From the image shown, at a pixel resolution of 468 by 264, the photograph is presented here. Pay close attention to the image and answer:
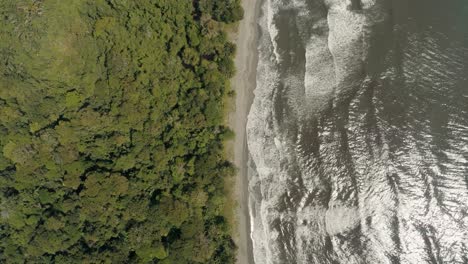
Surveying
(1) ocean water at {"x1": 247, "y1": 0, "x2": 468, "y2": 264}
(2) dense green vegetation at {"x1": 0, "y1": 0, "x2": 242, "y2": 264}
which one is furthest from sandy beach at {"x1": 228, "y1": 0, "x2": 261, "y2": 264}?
(2) dense green vegetation at {"x1": 0, "y1": 0, "x2": 242, "y2": 264}

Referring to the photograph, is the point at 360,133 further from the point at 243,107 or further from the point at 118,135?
the point at 118,135

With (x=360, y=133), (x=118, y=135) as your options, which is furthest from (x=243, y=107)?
(x=118, y=135)

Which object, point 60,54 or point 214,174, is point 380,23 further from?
point 60,54

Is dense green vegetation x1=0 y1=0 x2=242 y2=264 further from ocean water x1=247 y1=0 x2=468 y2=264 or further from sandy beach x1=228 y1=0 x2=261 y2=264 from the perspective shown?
ocean water x1=247 y1=0 x2=468 y2=264

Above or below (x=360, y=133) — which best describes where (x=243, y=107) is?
above

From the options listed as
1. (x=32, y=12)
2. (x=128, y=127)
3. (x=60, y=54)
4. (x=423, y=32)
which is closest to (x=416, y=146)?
(x=423, y=32)

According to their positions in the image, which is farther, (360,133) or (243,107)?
(243,107)

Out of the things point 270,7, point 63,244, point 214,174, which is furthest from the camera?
point 270,7
